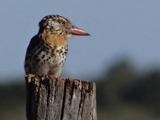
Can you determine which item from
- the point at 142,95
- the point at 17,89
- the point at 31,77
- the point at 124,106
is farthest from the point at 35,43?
the point at 142,95

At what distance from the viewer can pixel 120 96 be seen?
5553 cm

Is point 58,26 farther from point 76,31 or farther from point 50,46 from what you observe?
point 50,46

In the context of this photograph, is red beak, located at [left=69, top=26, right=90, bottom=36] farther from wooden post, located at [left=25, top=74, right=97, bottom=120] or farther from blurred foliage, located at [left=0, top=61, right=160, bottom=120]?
blurred foliage, located at [left=0, top=61, right=160, bottom=120]

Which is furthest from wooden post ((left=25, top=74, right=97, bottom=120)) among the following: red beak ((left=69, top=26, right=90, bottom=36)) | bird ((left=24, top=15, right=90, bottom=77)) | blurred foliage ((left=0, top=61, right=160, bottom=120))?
blurred foliage ((left=0, top=61, right=160, bottom=120))

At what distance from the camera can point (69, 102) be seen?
9.38 metres

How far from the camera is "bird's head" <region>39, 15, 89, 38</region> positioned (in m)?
13.0

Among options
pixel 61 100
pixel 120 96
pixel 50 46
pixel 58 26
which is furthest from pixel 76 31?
pixel 120 96

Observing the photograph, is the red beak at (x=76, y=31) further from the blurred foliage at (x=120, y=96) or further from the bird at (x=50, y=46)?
the blurred foliage at (x=120, y=96)

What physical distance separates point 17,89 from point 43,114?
144ft

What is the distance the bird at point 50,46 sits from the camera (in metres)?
12.5

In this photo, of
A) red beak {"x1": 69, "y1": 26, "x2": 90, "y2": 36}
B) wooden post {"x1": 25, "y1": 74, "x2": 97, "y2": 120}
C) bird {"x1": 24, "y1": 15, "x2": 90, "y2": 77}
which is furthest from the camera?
red beak {"x1": 69, "y1": 26, "x2": 90, "y2": 36}

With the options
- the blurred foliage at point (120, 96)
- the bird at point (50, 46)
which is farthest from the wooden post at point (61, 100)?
the blurred foliage at point (120, 96)

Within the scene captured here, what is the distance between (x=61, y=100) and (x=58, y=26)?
3866 millimetres

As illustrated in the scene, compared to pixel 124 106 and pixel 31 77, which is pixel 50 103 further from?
pixel 124 106
